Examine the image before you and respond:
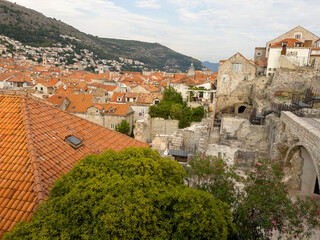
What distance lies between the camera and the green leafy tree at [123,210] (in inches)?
152

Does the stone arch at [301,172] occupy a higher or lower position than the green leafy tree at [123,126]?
higher

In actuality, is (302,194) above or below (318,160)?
below

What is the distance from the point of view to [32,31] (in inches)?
6014

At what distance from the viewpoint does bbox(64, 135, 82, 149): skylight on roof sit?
7.50 m

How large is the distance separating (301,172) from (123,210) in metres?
10.7

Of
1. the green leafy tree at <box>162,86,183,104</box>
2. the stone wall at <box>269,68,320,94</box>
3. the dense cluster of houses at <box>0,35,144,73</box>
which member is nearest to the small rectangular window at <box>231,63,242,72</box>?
the stone wall at <box>269,68,320,94</box>

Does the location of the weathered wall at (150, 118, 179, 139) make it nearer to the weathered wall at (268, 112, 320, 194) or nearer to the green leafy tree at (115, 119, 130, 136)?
the green leafy tree at (115, 119, 130, 136)

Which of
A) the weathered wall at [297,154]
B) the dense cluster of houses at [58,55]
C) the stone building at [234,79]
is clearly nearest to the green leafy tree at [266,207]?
the weathered wall at [297,154]

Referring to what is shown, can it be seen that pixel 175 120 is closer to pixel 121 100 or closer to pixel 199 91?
pixel 199 91

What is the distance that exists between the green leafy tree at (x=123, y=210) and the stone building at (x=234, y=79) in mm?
28625

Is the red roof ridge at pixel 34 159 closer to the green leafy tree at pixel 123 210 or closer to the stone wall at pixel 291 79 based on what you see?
the green leafy tree at pixel 123 210

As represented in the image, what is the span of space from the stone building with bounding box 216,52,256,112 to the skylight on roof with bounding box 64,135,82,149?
1078 inches

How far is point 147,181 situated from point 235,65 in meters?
30.1

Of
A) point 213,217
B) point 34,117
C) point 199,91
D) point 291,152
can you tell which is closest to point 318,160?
point 291,152
